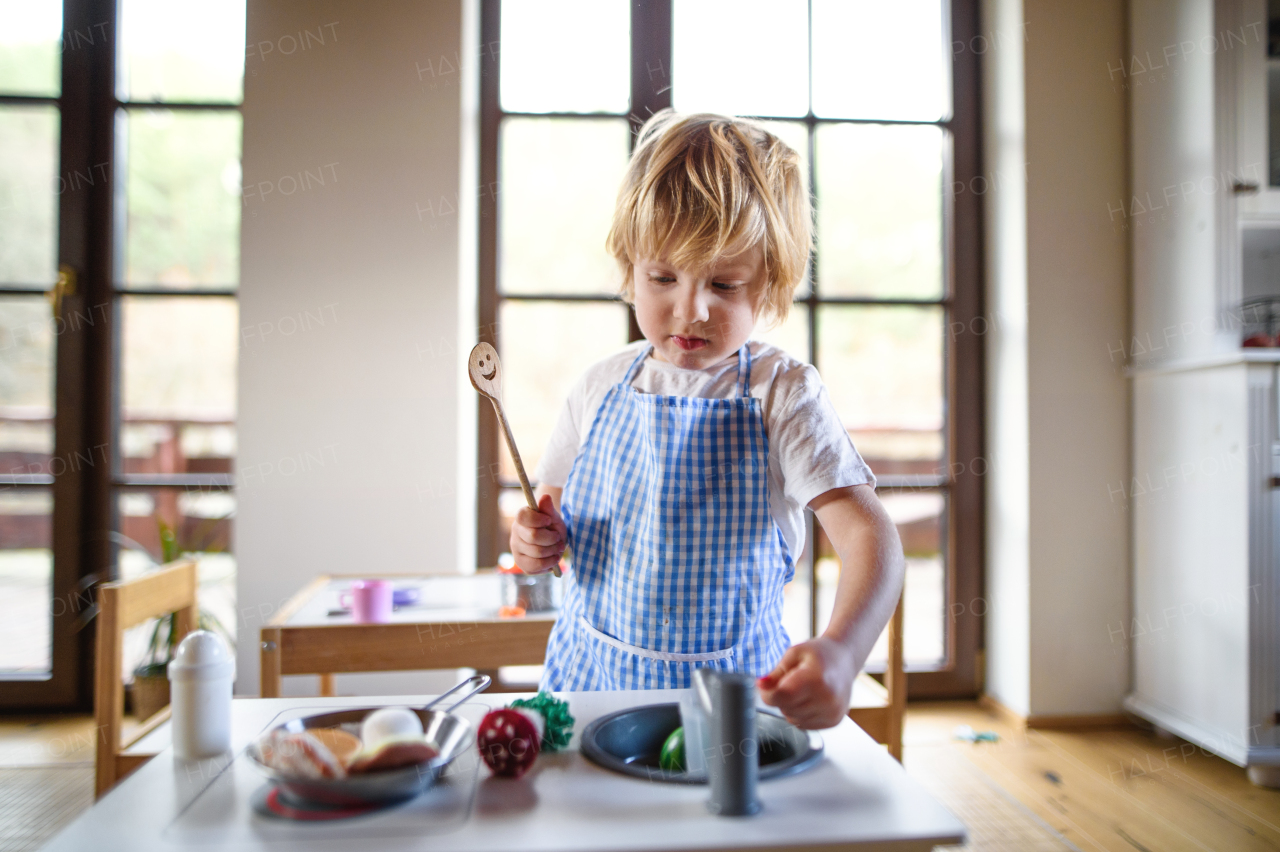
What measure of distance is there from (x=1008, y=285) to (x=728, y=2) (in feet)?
3.80

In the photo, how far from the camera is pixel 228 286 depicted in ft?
7.64

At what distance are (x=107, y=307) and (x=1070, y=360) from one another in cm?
269

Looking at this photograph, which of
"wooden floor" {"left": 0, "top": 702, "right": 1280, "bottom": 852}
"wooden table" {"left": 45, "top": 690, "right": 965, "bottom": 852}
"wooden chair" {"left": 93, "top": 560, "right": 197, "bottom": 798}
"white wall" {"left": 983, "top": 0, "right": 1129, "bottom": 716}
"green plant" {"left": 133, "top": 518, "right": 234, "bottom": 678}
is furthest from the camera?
"white wall" {"left": 983, "top": 0, "right": 1129, "bottom": 716}

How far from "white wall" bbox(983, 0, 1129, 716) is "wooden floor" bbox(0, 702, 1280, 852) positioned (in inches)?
7.3

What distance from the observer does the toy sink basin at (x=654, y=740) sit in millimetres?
619

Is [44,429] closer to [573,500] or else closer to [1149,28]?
[573,500]

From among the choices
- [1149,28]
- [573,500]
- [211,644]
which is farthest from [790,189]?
[1149,28]

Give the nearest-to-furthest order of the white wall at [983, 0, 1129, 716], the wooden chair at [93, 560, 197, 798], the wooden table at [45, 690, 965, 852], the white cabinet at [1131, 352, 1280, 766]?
the wooden table at [45, 690, 965, 852] < the wooden chair at [93, 560, 197, 798] < the white cabinet at [1131, 352, 1280, 766] < the white wall at [983, 0, 1129, 716]

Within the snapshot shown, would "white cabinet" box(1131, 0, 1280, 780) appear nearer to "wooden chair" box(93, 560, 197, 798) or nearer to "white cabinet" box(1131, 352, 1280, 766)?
"white cabinet" box(1131, 352, 1280, 766)

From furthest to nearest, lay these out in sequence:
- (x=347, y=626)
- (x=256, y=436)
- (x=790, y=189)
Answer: (x=256, y=436)
(x=347, y=626)
(x=790, y=189)

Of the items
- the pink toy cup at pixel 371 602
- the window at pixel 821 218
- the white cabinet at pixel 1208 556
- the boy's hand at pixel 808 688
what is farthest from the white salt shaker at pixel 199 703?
the white cabinet at pixel 1208 556

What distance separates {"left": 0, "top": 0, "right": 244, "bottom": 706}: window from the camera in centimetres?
229

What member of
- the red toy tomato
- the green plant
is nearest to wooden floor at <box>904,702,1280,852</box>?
the red toy tomato

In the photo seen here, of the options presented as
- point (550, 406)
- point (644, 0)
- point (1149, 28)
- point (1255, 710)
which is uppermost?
point (644, 0)
